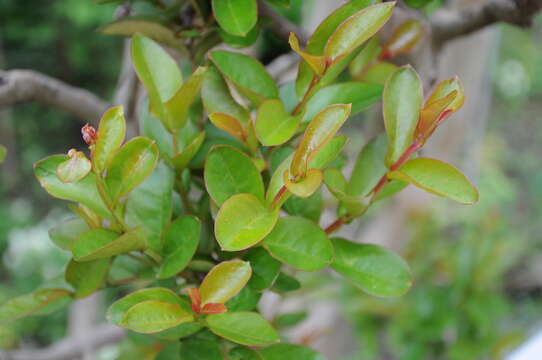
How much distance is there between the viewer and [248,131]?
44 centimetres

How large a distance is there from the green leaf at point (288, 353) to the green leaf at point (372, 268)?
2.7 inches

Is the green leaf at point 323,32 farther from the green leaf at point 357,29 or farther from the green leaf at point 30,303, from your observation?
the green leaf at point 30,303

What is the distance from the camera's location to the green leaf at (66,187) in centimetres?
38

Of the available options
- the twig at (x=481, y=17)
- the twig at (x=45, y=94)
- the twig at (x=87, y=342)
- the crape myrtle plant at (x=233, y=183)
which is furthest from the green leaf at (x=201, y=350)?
the twig at (x=87, y=342)

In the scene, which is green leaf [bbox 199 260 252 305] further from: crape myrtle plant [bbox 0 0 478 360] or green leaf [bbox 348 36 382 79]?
green leaf [bbox 348 36 382 79]

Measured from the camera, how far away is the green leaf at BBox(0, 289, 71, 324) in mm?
438

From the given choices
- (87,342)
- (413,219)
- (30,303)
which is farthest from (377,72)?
(413,219)

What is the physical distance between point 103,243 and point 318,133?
175mm

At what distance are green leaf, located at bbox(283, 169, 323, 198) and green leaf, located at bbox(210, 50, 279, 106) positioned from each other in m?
0.12

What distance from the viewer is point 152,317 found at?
36 cm

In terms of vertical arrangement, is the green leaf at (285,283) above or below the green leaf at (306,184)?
below

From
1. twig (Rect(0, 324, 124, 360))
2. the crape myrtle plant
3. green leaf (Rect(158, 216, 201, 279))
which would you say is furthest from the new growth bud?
twig (Rect(0, 324, 124, 360))

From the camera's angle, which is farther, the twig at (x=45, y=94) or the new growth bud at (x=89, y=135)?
the twig at (x=45, y=94)

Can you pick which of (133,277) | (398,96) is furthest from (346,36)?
(133,277)
